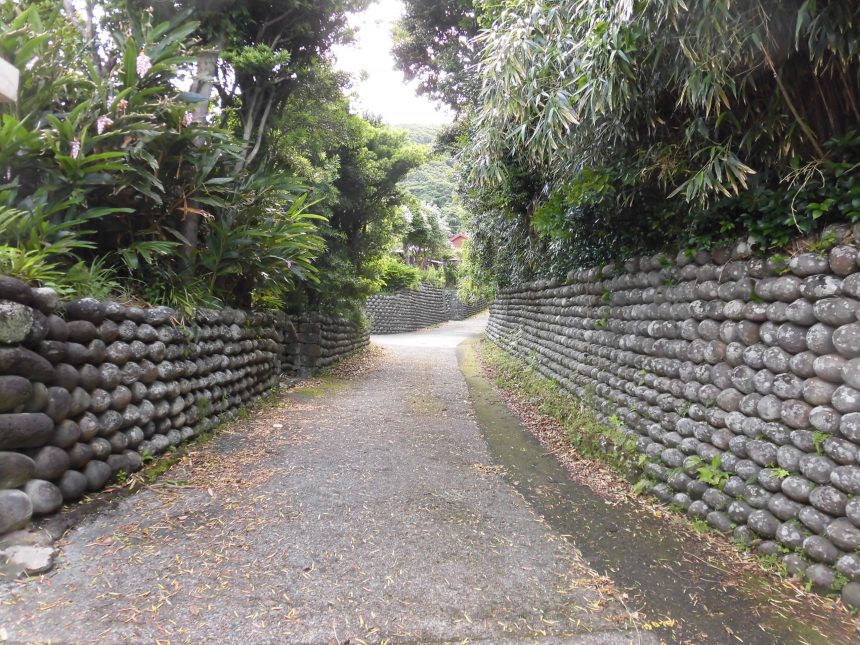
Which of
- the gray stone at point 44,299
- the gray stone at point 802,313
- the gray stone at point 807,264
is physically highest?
the gray stone at point 807,264

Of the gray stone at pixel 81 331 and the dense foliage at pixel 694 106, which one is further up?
the dense foliage at pixel 694 106

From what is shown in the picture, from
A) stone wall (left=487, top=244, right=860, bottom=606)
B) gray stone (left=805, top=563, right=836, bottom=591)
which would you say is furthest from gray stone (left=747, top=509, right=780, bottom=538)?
gray stone (left=805, top=563, right=836, bottom=591)

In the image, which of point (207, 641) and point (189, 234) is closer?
point (207, 641)

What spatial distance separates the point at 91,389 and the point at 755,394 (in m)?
4.32

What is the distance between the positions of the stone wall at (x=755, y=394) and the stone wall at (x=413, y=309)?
12.8 meters

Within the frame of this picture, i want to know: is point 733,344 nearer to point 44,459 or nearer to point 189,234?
point 44,459

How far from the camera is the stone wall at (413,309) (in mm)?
18375

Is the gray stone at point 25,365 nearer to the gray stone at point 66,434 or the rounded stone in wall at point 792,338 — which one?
the gray stone at point 66,434

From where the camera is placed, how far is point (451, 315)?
27.8 m

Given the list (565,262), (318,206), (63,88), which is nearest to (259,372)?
(318,206)

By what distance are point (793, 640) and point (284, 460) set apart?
11.9 ft

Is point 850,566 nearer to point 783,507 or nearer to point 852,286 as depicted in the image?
point 783,507

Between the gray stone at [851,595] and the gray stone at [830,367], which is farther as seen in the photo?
the gray stone at [830,367]

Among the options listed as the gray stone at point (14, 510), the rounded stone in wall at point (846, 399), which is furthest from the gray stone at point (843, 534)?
the gray stone at point (14, 510)
